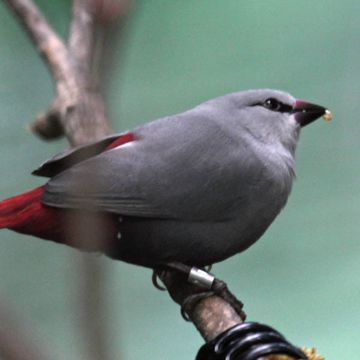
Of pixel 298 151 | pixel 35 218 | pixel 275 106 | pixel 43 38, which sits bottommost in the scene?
pixel 298 151

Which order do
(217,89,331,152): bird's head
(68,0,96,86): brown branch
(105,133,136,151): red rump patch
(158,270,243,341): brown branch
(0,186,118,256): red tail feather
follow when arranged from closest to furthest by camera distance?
(68,0,96,86): brown branch
(158,270,243,341): brown branch
(0,186,118,256): red tail feather
(105,133,136,151): red rump patch
(217,89,331,152): bird's head

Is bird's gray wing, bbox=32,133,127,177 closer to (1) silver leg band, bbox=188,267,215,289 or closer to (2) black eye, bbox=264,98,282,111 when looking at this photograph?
(1) silver leg band, bbox=188,267,215,289

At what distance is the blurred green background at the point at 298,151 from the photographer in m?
3.22

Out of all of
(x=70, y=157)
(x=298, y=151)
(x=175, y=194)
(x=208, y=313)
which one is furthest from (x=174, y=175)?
(x=298, y=151)

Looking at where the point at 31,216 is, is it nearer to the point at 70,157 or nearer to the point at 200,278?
the point at 70,157

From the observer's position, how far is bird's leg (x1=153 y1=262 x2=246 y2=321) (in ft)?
6.35

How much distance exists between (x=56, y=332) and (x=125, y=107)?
93 cm

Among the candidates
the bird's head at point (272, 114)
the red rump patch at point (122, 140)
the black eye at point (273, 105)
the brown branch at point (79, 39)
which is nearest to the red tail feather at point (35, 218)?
the red rump patch at point (122, 140)

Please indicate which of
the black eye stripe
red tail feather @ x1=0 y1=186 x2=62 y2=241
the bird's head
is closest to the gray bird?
red tail feather @ x1=0 y1=186 x2=62 y2=241

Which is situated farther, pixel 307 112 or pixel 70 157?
pixel 307 112

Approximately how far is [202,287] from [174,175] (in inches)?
11.2

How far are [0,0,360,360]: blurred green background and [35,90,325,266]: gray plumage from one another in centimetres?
99

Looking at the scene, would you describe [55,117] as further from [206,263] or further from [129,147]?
[206,263]

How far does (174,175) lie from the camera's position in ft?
6.98
